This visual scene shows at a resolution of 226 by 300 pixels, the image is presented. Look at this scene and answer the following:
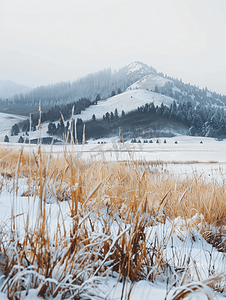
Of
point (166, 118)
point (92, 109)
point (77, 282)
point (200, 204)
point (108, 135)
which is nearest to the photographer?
point (77, 282)

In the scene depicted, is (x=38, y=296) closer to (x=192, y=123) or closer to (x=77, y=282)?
(x=77, y=282)

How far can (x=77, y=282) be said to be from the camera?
669mm

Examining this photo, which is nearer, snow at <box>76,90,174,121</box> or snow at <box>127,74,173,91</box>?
snow at <box>76,90,174,121</box>

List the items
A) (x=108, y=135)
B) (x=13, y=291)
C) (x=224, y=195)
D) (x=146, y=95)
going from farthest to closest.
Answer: (x=146, y=95)
(x=108, y=135)
(x=224, y=195)
(x=13, y=291)

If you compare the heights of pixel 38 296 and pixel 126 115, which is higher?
pixel 126 115

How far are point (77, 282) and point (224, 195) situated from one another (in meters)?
1.68

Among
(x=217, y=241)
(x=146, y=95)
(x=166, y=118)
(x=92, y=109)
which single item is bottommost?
(x=217, y=241)

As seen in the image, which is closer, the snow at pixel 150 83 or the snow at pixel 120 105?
the snow at pixel 120 105

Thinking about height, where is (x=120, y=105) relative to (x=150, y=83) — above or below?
below

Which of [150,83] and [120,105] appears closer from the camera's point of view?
[120,105]

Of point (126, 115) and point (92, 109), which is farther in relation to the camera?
point (92, 109)

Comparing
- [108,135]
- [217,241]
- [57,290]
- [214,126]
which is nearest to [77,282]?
[57,290]

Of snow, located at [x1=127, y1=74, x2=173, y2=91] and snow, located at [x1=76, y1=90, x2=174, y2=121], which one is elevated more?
snow, located at [x1=127, y1=74, x2=173, y2=91]

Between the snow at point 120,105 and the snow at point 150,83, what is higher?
the snow at point 150,83
